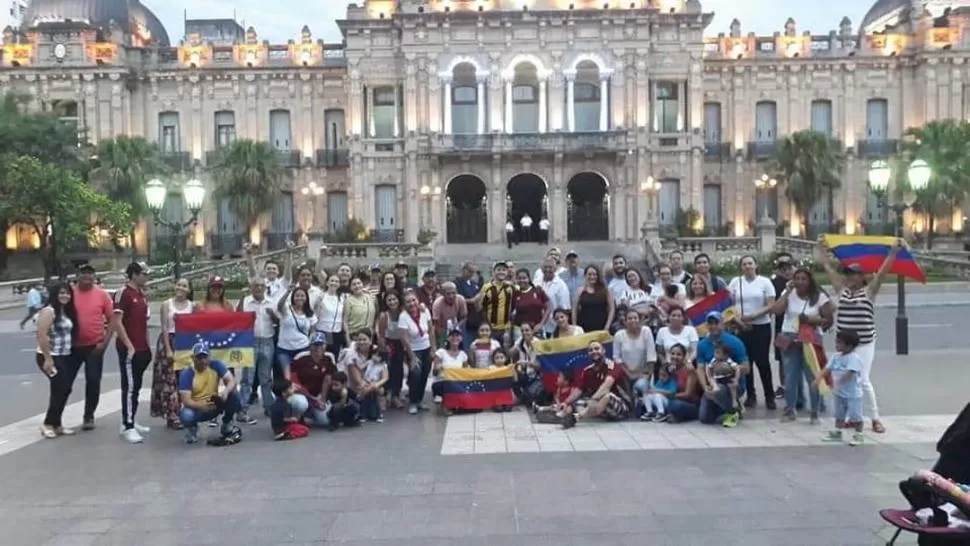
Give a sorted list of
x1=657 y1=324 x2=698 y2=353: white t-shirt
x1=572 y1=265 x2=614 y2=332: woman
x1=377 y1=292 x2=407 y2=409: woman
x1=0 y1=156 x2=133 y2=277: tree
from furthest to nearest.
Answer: x1=0 y1=156 x2=133 y2=277: tree → x1=572 y1=265 x2=614 y2=332: woman → x1=377 y1=292 x2=407 y2=409: woman → x1=657 y1=324 x2=698 y2=353: white t-shirt

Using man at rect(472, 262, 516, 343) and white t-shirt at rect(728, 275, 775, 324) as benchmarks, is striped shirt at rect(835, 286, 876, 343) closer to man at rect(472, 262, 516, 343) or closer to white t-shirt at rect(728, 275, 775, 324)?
white t-shirt at rect(728, 275, 775, 324)

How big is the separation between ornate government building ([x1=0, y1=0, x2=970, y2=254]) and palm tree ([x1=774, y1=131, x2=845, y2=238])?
10.4ft

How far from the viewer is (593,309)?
40.7ft

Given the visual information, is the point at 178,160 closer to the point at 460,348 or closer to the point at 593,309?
the point at 460,348

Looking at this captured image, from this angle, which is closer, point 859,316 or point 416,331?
point 859,316

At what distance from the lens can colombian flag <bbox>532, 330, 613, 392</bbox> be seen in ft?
37.6

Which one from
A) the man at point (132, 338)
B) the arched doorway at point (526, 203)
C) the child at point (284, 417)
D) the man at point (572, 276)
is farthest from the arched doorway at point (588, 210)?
the child at point (284, 417)

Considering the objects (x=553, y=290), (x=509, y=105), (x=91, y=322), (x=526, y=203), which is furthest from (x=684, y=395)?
(x=526, y=203)

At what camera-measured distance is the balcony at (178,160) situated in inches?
1981

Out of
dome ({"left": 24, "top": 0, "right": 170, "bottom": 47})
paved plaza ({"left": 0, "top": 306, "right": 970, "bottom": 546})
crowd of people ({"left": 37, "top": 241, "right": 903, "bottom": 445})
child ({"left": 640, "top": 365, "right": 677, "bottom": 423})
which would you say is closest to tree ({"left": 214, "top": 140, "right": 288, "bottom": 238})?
dome ({"left": 24, "top": 0, "right": 170, "bottom": 47})

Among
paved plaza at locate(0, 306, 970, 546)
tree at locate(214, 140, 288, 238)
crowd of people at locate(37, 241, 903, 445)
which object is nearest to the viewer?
paved plaza at locate(0, 306, 970, 546)

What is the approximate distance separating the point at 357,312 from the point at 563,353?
9.21 ft

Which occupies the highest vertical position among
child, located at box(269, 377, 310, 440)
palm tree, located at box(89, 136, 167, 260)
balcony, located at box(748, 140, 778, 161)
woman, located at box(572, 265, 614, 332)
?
balcony, located at box(748, 140, 778, 161)

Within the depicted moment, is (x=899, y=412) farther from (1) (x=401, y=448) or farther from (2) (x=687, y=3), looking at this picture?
(2) (x=687, y=3)
